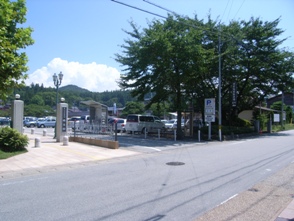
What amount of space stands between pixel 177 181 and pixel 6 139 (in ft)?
33.6

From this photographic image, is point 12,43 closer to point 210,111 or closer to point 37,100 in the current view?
point 210,111

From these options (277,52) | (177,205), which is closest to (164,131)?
(277,52)

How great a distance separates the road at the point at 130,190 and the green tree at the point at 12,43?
4.47 metres

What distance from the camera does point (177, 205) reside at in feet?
21.0

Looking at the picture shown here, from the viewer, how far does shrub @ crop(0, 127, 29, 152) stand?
15.0m

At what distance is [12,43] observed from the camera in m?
12.0

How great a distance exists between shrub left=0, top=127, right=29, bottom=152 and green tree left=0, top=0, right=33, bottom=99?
9.43 feet

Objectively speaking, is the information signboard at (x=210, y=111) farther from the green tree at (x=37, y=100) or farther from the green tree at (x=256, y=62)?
the green tree at (x=37, y=100)

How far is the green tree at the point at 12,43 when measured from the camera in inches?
431

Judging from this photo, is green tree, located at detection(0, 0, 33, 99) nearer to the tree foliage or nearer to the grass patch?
the grass patch

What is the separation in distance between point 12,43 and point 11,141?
547 centimetres

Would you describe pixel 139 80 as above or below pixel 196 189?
above

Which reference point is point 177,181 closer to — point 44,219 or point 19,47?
point 44,219

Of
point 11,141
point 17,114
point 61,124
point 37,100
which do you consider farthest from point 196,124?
point 37,100
